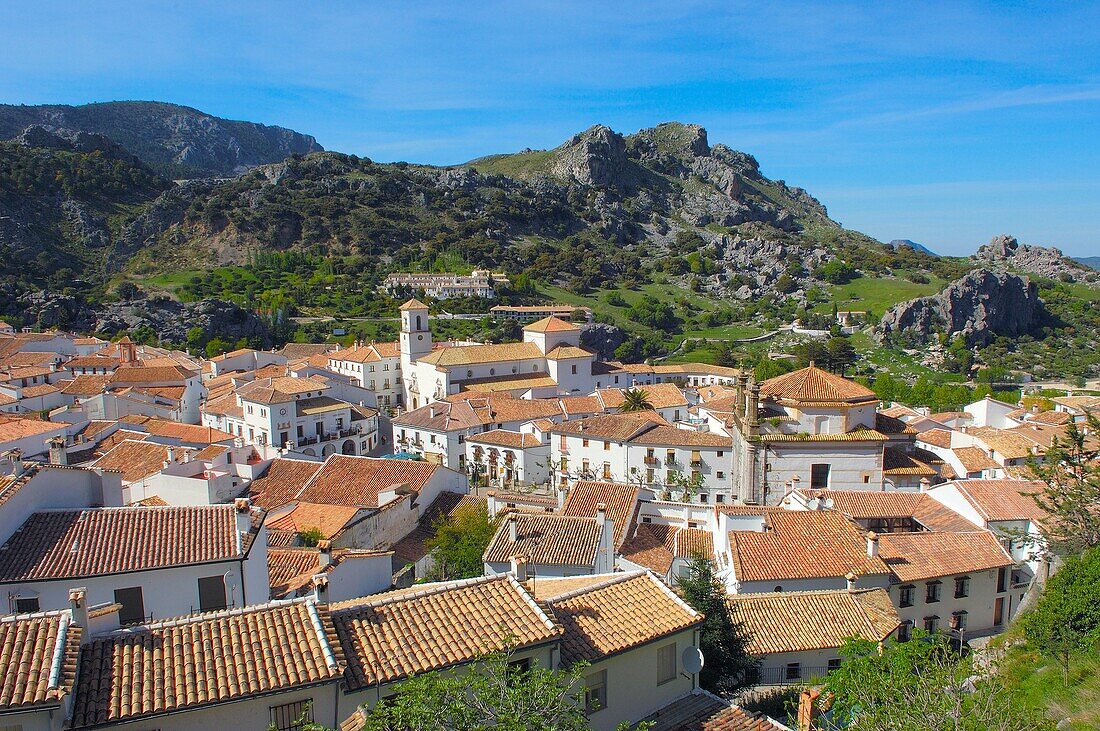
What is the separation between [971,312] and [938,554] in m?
104

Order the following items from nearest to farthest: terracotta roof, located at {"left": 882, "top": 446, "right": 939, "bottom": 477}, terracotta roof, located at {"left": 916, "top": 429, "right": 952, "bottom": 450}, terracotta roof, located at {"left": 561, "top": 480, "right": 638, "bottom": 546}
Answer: terracotta roof, located at {"left": 561, "top": 480, "right": 638, "bottom": 546} → terracotta roof, located at {"left": 882, "top": 446, "right": 939, "bottom": 477} → terracotta roof, located at {"left": 916, "top": 429, "right": 952, "bottom": 450}

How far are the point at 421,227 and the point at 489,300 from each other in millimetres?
36543

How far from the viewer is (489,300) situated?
353 ft

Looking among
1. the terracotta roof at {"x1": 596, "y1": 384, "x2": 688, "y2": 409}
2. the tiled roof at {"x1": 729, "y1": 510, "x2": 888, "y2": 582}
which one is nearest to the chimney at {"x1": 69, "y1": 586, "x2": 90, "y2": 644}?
the tiled roof at {"x1": 729, "y1": 510, "x2": 888, "y2": 582}

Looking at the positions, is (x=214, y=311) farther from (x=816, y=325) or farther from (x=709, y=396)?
(x=816, y=325)

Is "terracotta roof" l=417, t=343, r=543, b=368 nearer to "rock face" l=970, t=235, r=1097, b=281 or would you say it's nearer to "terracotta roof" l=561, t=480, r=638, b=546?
"terracotta roof" l=561, t=480, r=638, b=546

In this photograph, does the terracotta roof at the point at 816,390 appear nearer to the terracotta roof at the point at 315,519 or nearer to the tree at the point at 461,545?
the tree at the point at 461,545

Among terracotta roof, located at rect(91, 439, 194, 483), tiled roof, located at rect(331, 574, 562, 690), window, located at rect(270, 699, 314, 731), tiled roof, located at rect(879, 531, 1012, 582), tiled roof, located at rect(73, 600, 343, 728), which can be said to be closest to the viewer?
tiled roof, located at rect(73, 600, 343, 728)

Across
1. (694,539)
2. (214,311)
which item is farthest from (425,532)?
(214,311)

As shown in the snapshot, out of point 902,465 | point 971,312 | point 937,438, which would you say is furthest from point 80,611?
point 971,312

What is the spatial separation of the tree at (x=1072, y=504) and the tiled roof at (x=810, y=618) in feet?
18.2

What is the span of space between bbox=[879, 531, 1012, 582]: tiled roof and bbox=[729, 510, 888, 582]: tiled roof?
0.85 m

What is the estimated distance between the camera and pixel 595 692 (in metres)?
9.74

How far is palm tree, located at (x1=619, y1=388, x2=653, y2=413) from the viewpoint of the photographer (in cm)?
4840
